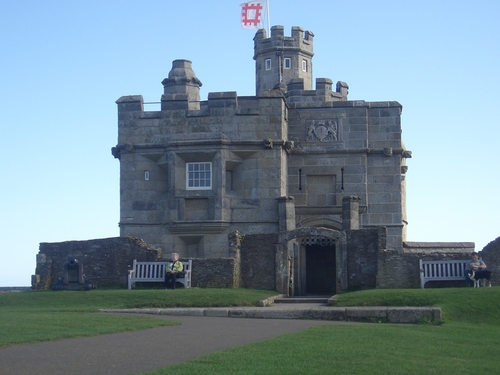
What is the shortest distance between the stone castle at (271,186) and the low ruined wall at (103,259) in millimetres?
2423

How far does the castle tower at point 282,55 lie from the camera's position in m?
42.6

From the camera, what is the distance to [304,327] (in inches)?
663

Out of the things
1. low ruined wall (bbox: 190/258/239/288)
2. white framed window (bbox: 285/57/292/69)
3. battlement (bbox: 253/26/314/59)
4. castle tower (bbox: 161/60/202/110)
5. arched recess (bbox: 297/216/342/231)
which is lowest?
low ruined wall (bbox: 190/258/239/288)

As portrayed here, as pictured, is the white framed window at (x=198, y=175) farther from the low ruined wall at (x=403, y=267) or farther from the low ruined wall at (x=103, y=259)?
the low ruined wall at (x=403, y=267)

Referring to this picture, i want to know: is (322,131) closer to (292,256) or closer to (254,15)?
(292,256)

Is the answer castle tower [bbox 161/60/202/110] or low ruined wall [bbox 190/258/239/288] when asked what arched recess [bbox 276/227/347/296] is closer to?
low ruined wall [bbox 190/258/239/288]

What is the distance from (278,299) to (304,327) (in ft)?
24.4

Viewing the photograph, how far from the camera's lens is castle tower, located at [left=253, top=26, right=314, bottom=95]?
42.6 meters

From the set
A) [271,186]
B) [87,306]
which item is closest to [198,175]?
[271,186]

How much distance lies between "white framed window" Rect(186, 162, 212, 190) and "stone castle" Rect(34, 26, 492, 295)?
0.04m

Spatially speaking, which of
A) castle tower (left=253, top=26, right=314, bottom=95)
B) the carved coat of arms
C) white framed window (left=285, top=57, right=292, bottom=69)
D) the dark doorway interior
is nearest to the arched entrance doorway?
the dark doorway interior

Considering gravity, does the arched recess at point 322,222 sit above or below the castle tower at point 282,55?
below

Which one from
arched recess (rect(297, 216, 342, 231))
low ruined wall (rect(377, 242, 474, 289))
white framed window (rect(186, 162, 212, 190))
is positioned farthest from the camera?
arched recess (rect(297, 216, 342, 231))

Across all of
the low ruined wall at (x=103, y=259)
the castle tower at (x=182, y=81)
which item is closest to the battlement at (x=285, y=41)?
the castle tower at (x=182, y=81)
